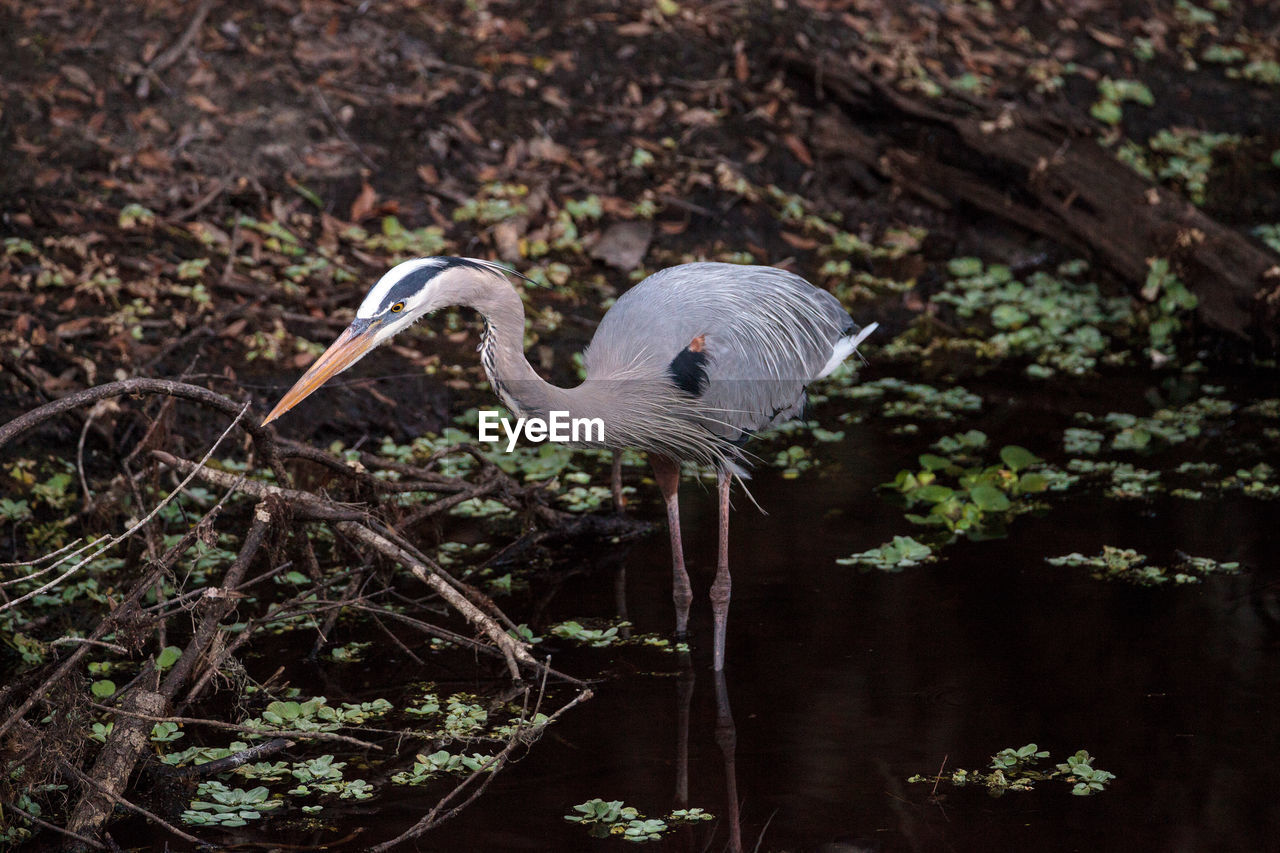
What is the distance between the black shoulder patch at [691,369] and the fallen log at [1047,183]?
13.1 feet

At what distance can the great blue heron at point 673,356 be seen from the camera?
13.7ft

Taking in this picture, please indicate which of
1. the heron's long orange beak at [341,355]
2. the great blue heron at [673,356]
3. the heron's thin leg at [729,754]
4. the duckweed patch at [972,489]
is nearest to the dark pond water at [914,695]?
the heron's thin leg at [729,754]

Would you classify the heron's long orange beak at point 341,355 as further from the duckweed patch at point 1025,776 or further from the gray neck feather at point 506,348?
the duckweed patch at point 1025,776

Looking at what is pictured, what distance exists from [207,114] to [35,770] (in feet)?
19.6

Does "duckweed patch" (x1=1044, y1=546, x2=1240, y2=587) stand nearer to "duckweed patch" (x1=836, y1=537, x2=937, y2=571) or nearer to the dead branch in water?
"duckweed patch" (x1=836, y1=537, x2=937, y2=571)

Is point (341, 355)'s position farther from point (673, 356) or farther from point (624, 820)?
point (624, 820)

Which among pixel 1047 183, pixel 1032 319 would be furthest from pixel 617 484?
pixel 1047 183

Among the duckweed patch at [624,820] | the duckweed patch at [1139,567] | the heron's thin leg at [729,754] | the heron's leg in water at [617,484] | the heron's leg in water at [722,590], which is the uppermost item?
the heron's leg in water at [617,484]

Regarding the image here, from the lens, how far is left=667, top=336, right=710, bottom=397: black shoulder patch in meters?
4.75

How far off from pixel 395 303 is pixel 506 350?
0.43 m

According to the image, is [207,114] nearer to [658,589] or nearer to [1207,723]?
[658,589]

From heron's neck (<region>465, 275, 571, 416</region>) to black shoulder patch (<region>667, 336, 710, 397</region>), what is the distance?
57cm

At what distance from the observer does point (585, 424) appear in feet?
14.8

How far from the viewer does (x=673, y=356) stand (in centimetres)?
476
